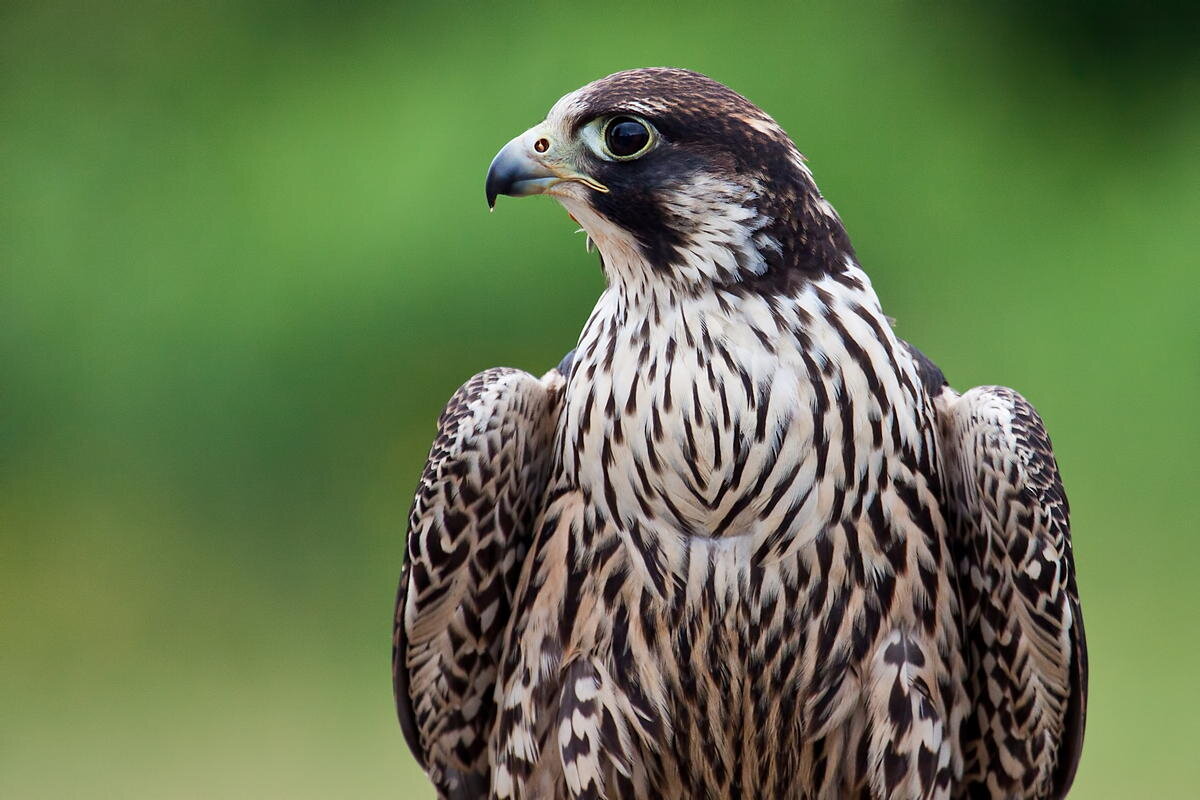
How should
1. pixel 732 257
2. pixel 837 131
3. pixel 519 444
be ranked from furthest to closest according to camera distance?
pixel 837 131, pixel 519 444, pixel 732 257

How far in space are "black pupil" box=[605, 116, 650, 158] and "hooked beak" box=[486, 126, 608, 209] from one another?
0.07 metres

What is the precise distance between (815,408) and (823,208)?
0.34 metres

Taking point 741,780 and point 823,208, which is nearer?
point 823,208

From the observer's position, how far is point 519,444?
2615mm

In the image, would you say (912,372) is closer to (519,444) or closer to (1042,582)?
(1042,582)

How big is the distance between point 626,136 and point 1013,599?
3.49 ft

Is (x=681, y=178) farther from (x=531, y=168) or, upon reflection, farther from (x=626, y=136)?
(x=531, y=168)

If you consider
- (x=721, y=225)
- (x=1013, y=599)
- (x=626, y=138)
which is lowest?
(x=1013, y=599)

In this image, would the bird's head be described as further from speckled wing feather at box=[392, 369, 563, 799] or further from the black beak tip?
speckled wing feather at box=[392, 369, 563, 799]

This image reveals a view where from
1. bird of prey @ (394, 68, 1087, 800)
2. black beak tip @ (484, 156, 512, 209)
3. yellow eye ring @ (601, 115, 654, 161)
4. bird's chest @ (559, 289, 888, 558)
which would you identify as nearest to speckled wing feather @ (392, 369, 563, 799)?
bird of prey @ (394, 68, 1087, 800)

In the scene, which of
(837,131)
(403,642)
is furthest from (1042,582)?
(837,131)

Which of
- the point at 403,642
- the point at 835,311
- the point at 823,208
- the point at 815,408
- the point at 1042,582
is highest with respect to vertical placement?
the point at 823,208

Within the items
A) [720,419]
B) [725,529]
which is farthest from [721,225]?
[725,529]

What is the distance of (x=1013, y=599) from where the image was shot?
8.26 feet
